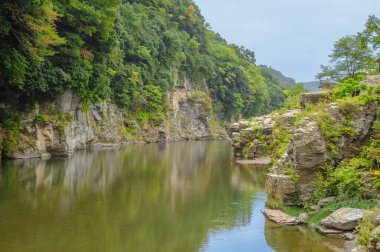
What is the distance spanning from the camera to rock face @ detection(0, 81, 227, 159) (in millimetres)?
33844

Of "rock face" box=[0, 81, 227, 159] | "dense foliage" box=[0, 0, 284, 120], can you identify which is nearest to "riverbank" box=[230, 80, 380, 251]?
"dense foliage" box=[0, 0, 284, 120]

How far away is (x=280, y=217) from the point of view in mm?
15641

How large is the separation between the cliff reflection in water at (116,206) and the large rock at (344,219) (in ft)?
10.4

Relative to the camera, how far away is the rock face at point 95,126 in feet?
111

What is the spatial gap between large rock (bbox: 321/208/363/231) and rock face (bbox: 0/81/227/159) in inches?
984

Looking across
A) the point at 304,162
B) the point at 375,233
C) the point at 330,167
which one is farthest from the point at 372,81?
the point at 375,233

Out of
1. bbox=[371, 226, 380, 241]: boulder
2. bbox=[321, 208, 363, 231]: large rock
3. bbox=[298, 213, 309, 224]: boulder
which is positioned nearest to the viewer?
bbox=[371, 226, 380, 241]: boulder

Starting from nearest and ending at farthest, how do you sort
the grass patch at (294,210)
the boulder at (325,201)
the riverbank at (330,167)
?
the riverbank at (330,167)
the boulder at (325,201)
the grass patch at (294,210)

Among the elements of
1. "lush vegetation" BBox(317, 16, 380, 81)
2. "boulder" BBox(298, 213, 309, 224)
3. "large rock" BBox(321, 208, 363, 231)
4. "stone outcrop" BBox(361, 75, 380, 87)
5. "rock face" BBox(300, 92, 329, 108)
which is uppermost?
"lush vegetation" BBox(317, 16, 380, 81)

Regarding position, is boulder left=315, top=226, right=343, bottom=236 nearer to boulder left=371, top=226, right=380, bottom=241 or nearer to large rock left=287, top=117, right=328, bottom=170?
boulder left=371, top=226, right=380, bottom=241

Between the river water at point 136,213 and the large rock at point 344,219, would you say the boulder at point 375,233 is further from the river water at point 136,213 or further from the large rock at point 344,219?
the large rock at point 344,219

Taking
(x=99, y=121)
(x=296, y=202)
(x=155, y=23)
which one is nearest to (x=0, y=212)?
(x=296, y=202)

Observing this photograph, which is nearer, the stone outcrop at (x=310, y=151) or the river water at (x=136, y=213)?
the river water at (x=136, y=213)

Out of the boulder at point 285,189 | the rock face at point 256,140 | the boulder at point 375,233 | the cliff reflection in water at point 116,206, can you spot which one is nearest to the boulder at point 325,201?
the boulder at point 285,189
